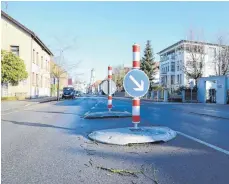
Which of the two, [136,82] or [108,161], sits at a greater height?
[136,82]

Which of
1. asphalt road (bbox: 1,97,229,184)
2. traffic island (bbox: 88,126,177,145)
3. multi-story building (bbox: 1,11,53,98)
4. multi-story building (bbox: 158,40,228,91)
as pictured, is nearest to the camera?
asphalt road (bbox: 1,97,229,184)

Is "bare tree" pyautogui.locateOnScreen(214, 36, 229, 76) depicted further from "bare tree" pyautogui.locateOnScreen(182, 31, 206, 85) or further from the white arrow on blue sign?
the white arrow on blue sign

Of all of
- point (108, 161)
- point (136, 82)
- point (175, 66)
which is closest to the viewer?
point (108, 161)

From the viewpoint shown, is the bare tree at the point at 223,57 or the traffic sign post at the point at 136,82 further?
the bare tree at the point at 223,57

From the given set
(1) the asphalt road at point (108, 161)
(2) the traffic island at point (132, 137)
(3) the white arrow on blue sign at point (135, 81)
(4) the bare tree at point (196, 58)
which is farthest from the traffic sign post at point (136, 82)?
(4) the bare tree at point (196, 58)

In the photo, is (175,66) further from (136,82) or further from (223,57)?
(136,82)

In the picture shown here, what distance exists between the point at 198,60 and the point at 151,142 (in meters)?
42.2

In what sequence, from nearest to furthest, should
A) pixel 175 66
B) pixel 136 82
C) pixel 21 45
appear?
pixel 136 82 < pixel 21 45 < pixel 175 66

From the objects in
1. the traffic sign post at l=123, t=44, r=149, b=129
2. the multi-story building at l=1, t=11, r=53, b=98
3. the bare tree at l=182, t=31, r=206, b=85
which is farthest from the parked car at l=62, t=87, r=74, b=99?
the traffic sign post at l=123, t=44, r=149, b=129

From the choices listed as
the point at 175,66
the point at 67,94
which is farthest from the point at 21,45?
the point at 175,66

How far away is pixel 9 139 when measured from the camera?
7.20 meters

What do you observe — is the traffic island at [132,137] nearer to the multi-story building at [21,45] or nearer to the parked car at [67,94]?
the multi-story building at [21,45]

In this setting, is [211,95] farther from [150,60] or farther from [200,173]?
[200,173]

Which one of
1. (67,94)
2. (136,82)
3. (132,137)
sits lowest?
(132,137)
